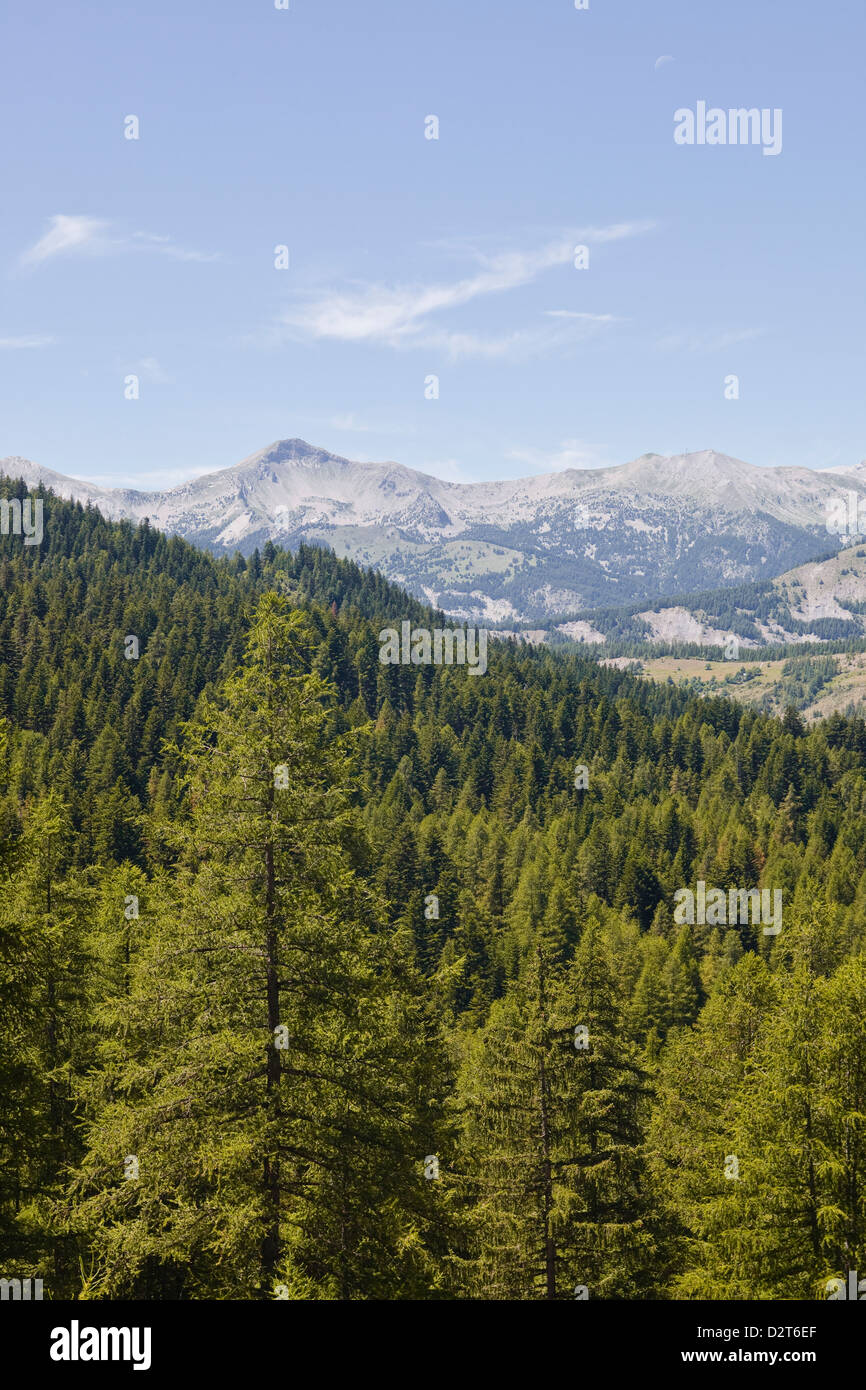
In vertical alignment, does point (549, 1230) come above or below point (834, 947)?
below

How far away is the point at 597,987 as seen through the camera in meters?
26.8

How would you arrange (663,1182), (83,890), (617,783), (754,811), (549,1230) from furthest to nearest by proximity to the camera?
(617,783)
(754,811)
(663,1182)
(83,890)
(549,1230)

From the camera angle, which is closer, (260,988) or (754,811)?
(260,988)

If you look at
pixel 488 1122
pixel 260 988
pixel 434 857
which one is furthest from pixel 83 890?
pixel 434 857

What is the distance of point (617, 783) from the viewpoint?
170 m

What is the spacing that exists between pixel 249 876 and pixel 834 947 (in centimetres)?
2494
